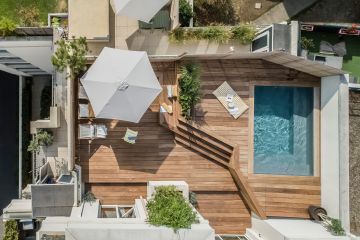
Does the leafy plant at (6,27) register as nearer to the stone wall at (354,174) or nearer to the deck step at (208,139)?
the deck step at (208,139)

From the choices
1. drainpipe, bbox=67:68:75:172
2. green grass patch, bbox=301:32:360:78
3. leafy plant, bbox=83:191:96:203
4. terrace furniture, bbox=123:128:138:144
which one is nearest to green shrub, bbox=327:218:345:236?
green grass patch, bbox=301:32:360:78

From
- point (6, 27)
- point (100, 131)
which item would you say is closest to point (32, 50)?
point (6, 27)

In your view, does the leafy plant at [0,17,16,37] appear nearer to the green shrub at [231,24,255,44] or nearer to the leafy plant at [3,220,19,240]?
the leafy plant at [3,220,19,240]

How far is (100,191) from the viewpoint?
611 inches

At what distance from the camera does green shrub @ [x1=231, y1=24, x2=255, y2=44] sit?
14953mm

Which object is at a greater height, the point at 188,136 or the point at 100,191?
the point at 188,136

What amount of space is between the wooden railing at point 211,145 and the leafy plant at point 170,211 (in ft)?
→ 8.41

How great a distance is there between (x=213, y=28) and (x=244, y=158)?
536cm

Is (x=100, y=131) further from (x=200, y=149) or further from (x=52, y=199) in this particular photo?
(x=200, y=149)

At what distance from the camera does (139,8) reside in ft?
44.7

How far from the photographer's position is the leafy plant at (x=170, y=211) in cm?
1256

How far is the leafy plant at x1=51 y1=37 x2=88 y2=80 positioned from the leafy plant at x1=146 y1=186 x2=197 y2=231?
5694 millimetres

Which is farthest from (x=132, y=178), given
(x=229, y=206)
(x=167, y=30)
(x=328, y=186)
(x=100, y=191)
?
(x=328, y=186)

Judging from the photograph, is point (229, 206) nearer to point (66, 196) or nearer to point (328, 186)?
point (328, 186)
